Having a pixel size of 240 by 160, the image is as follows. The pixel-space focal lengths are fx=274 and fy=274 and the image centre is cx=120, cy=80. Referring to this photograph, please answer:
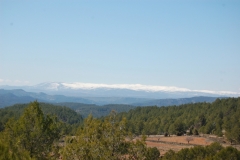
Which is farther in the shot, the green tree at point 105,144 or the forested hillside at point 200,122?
the forested hillside at point 200,122

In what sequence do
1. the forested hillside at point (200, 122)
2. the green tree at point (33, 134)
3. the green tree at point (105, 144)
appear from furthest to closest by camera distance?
the forested hillside at point (200, 122) → the green tree at point (33, 134) → the green tree at point (105, 144)

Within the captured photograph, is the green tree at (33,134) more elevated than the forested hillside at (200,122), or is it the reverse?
the green tree at (33,134)

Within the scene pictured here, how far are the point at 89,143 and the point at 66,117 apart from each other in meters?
185

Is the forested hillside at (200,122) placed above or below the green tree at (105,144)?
below

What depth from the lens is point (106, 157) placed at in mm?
15547

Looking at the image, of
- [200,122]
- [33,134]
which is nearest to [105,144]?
[33,134]

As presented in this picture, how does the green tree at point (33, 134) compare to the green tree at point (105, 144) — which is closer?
the green tree at point (105, 144)

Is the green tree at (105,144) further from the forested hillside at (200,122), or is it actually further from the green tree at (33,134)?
the forested hillside at (200,122)

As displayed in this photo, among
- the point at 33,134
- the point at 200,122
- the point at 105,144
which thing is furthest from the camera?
the point at 200,122

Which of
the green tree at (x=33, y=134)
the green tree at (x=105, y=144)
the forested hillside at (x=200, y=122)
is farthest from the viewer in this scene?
the forested hillside at (x=200, y=122)

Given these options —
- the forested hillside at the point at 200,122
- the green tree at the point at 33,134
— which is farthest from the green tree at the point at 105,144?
the forested hillside at the point at 200,122

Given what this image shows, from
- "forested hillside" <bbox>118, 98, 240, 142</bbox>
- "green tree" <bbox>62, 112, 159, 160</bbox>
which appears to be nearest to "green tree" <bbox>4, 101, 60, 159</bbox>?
"green tree" <bbox>62, 112, 159, 160</bbox>

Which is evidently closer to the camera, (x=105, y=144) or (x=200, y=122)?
(x=105, y=144)

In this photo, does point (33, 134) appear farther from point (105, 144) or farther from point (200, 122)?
point (200, 122)
